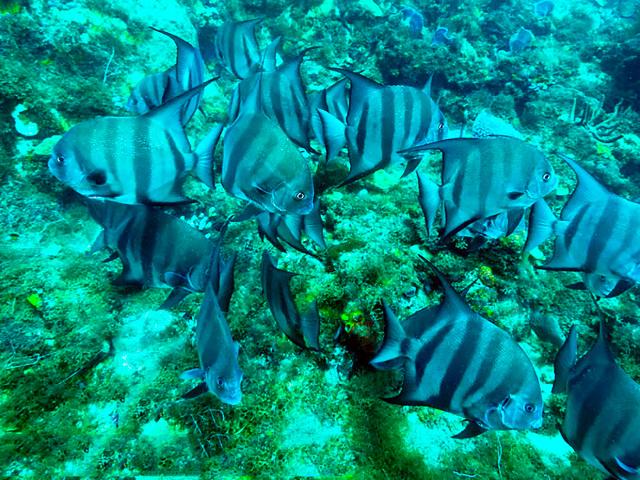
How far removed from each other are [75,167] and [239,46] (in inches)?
122

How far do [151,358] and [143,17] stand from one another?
288 inches

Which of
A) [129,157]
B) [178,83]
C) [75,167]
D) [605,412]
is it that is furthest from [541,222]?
[178,83]

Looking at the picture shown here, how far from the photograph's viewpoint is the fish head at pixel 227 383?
198 cm

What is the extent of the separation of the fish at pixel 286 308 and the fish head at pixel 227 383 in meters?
0.51

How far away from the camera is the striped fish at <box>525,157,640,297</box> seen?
7.99 ft

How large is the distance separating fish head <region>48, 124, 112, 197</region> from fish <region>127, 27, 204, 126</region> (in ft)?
2.92

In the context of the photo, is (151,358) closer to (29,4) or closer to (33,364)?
(33,364)

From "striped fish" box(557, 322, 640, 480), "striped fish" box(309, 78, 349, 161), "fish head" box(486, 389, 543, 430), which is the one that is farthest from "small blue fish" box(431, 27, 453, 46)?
"fish head" box(486, 389, 543, 430)

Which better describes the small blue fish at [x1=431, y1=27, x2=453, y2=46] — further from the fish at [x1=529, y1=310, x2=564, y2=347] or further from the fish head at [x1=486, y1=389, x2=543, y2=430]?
the fish head at [x1=486, y1=389, x2=543, y2=430]

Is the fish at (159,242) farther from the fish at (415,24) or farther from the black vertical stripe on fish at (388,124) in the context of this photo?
the fish at (415,24)

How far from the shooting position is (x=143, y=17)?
7.56 m

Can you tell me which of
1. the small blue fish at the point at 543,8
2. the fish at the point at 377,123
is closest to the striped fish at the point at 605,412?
the fish at the point at 377,123

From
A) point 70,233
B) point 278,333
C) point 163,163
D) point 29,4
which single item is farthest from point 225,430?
point 29,4

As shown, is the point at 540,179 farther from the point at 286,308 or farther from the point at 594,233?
the point at 286,308
